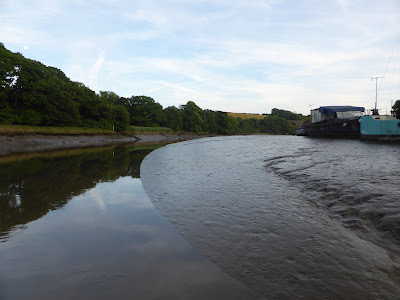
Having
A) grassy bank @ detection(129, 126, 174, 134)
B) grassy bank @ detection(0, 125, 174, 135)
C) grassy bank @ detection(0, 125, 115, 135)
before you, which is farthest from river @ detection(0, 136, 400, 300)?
grassy bank @ detection(129, 126, 174, 134)

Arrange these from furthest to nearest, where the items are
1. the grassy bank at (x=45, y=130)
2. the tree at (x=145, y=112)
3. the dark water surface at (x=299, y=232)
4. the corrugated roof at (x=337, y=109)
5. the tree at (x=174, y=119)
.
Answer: the tree at (x=174, y=119)
the tree at (x=145, y=112)
the corrugated roof at (x=337, y=109)
the grassy bank at (x=45, y=130)
the dark water surface at (x=299, y=232)

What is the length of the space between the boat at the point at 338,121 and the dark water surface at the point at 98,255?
58663 millimetres

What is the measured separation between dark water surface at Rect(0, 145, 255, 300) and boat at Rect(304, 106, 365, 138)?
192ft

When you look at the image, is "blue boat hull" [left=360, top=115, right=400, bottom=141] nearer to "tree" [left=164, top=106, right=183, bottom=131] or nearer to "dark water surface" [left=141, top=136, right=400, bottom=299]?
"dark water surface" [left=141, top=136, right=400, bottom=299]

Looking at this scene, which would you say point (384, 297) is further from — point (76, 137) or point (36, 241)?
point (76, 137)

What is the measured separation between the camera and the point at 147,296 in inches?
137

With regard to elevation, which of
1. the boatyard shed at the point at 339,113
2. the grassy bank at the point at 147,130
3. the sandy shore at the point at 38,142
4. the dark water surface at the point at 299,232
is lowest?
the dark water surface at the point at 299,232

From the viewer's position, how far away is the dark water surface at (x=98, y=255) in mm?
3643

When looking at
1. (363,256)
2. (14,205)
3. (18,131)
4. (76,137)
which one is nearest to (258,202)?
(363,256)

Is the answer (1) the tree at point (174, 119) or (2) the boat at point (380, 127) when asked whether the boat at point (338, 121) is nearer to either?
(2) the boat at point (380, 127)

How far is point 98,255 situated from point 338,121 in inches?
2547

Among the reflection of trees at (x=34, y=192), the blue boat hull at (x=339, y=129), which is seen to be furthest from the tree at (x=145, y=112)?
the reflection of trees at (x=34, y=192)

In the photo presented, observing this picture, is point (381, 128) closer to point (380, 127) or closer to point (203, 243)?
point (380, 127)

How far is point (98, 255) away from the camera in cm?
478
